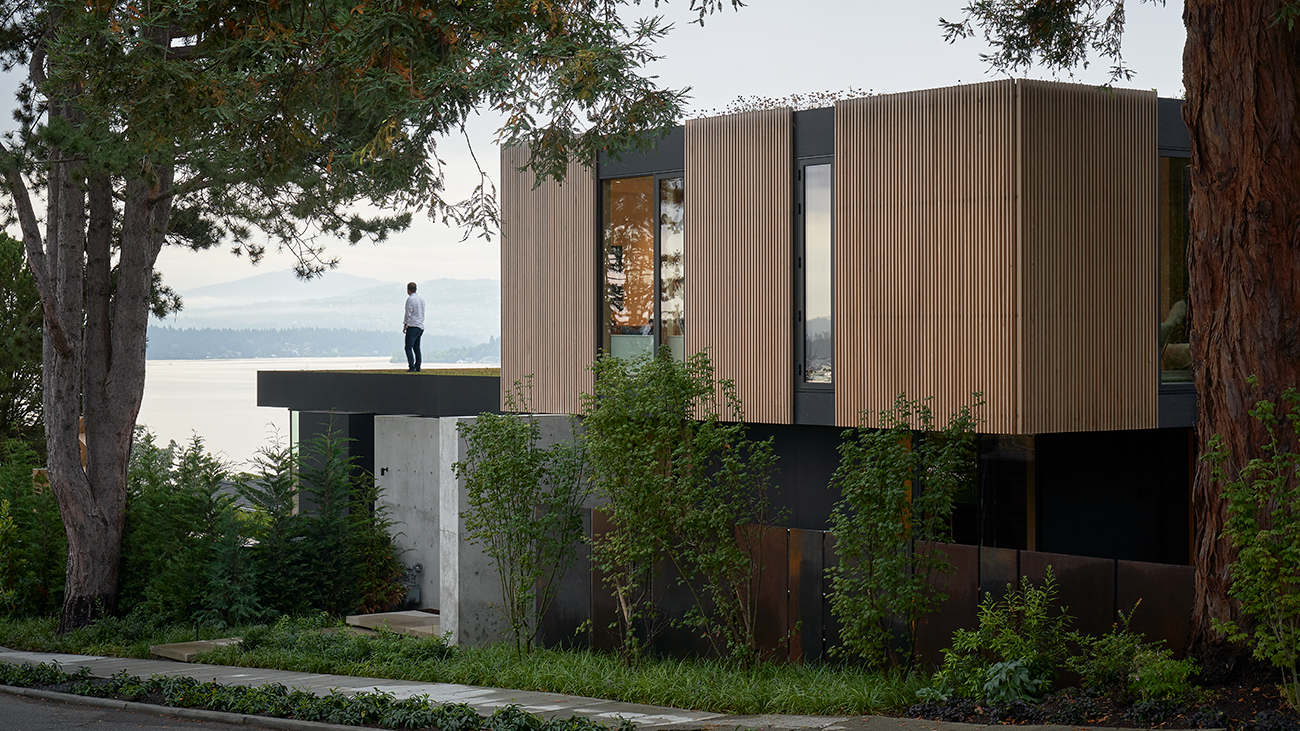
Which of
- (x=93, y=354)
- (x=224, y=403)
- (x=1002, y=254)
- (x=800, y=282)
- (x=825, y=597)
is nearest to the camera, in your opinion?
(x=825, y=597)

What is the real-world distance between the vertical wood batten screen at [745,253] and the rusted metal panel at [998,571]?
3.40 meters

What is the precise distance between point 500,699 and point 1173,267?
8.06m

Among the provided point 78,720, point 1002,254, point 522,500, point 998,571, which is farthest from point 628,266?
point 78,720

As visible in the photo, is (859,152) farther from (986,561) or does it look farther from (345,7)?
(345,7)

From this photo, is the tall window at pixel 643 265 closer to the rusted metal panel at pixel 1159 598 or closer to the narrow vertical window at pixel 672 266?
the narrow vertical window at pixel 672 266

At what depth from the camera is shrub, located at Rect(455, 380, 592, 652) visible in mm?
13133

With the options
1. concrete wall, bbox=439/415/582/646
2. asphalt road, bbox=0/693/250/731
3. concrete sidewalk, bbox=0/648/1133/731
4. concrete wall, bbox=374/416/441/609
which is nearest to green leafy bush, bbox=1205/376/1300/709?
concrete sidewalk, bbox=0/648/1133/731

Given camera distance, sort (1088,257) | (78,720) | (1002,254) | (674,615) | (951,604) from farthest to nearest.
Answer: (674,615) → (1088,257) → (1002,254) → (78,720) → (951,604)

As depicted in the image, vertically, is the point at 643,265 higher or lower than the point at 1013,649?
higher

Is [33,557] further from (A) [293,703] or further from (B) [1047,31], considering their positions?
(B) [1047,31]

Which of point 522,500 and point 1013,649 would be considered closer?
point 1013,649

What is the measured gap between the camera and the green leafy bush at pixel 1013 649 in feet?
29.4

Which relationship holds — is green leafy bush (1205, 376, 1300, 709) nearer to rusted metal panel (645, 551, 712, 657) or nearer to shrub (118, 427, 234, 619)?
rusted metal panel (645, 551, 712, 657)

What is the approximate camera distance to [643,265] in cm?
1469
